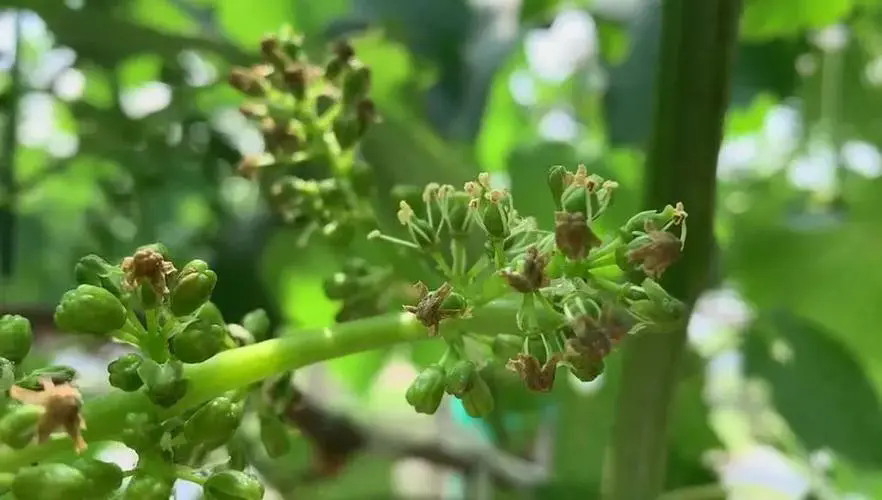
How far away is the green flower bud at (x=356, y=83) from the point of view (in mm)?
445

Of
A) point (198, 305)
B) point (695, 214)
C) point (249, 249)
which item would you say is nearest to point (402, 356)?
point (249, 249)

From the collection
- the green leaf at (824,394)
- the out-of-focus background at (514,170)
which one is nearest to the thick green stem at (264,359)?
the out-of-focus background at (514,170)

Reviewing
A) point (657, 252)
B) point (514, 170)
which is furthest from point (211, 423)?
point (514, 170)

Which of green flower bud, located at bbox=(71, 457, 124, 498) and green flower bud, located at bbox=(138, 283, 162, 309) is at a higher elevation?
green flower bud, located at bbox=(138, 283, 162, 309)

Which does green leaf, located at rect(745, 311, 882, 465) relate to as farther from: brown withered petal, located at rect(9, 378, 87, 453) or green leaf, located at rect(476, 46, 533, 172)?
brown withered petal, located at rect(9, 378, 87, 453)

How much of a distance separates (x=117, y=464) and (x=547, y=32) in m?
0.66

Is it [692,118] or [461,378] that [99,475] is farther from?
[692,118]

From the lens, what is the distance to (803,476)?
0.82m

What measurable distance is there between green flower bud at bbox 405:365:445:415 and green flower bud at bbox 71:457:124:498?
0.08 meters

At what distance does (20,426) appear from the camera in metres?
0.27

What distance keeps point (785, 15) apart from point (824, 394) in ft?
0.84

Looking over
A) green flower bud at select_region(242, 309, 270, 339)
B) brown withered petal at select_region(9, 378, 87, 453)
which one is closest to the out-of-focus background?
green flower bud at select_region(242, 309, 270, 339)

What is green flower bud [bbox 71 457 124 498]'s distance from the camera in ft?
0.94

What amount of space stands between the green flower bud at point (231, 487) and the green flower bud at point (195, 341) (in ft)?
0.11
